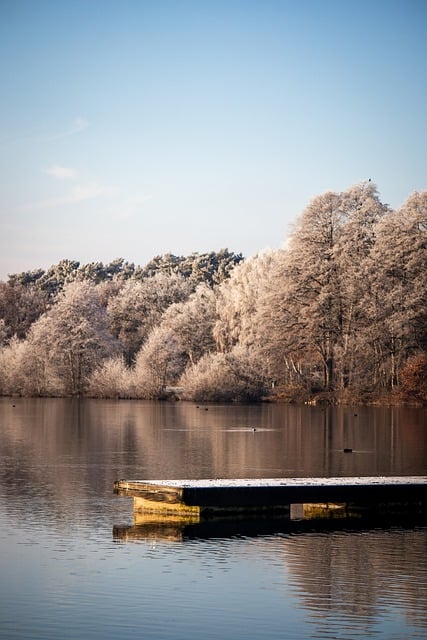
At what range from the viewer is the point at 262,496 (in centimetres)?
2112

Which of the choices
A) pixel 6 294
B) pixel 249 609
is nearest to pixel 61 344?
pixel 6 294

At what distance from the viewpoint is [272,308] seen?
73.9 metres

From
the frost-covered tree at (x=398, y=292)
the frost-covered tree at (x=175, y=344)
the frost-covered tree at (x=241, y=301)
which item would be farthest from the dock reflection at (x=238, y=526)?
the frost-covered tree at (x=241, y=301)

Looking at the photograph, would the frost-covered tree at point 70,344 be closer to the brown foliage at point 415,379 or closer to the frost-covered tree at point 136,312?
the frost-covered tree at point 136,312

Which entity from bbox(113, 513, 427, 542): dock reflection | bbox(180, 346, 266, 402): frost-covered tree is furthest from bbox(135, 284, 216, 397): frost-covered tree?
bbox(113, 513, 427, 542): dock reflection

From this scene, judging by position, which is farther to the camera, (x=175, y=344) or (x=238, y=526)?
(x=175, y=344)

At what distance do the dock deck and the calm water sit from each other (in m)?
0.62

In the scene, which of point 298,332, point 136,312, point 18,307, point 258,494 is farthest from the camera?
point 18,307

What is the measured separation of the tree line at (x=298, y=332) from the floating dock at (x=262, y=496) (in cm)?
4704

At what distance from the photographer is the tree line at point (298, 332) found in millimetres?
71000

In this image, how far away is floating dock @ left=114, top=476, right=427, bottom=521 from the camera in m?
20.7

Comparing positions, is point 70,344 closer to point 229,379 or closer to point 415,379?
point 229,379

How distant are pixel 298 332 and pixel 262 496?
52.4m

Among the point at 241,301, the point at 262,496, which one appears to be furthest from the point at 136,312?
the point at 262,496
